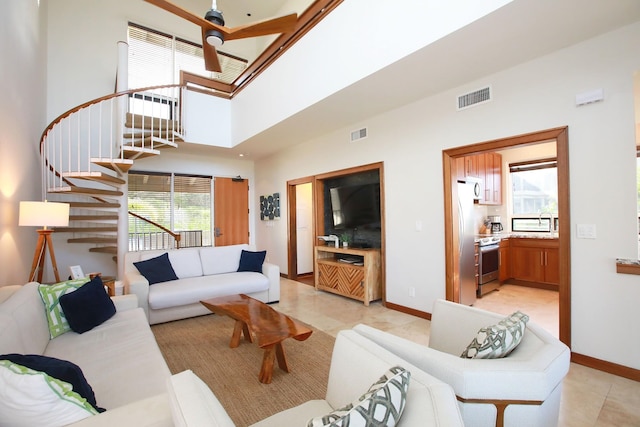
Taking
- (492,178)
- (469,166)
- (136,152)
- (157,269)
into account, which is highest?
(136,152)

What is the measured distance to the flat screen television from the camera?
464 centimetres

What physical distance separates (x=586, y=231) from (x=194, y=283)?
4166 millimetres

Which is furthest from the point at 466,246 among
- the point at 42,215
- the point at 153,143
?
the point at 153,143

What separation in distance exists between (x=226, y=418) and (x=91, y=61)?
268 inches

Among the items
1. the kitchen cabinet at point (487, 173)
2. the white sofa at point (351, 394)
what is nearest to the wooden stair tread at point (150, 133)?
the white sofa at point (351, 394)

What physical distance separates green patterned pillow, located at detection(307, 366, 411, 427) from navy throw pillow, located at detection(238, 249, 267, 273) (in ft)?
12.5

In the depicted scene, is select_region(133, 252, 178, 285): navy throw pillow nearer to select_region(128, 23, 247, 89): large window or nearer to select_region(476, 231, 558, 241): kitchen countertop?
select_region(128, 23, 247, 89): large window

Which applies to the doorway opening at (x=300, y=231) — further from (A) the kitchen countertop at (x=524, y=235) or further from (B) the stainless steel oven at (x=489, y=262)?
(A) the kitchen countertop at (x=524, y=235)

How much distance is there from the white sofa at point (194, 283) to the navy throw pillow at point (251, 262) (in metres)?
0.08

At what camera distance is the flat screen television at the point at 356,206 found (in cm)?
464

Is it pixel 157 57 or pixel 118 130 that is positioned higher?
pixel 157 57

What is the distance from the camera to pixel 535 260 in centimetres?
502

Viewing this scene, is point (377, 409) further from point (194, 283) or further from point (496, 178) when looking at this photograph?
point (496, 178)

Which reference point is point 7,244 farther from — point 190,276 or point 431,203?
point 431,203
